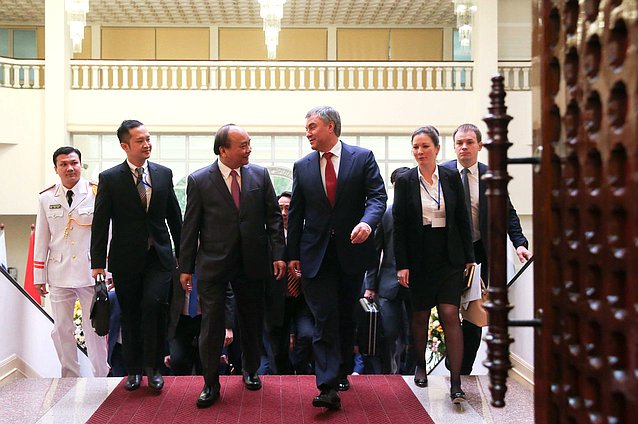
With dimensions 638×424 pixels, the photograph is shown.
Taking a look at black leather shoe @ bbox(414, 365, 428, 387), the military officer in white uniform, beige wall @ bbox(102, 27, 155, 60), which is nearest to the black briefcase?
black leather shoe @ bbox(414, 365, 428, 387)

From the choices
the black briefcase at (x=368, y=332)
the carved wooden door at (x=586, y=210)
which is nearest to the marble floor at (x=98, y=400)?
the black briefcase at (x=368, y=332)

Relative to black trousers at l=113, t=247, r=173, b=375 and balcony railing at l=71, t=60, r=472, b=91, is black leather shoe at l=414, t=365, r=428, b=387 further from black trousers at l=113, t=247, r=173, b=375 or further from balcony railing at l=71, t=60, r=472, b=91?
balcony railing at l=71, t=60, r=472, b=91

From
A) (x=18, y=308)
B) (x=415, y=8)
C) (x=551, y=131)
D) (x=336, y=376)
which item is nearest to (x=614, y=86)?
(x=551, y=131)

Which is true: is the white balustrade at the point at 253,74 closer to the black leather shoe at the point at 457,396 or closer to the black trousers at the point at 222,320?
the black trousers at the point at 222,320

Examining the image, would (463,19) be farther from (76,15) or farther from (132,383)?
(132,383)

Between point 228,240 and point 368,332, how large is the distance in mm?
991

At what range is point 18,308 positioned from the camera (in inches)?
223

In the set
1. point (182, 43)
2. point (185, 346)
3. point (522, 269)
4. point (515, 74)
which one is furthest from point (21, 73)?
point (522, 269)

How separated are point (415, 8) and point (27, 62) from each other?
8.68 meters

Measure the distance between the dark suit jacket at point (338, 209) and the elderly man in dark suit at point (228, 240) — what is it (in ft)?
0.49

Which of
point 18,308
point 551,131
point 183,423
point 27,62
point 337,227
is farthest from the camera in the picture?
point 27,62

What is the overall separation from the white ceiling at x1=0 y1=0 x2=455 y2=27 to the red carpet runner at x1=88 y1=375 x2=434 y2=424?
14.9 meters

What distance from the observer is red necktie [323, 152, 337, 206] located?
4.55 m

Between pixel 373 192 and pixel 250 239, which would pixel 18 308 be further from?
pixel 373 192
